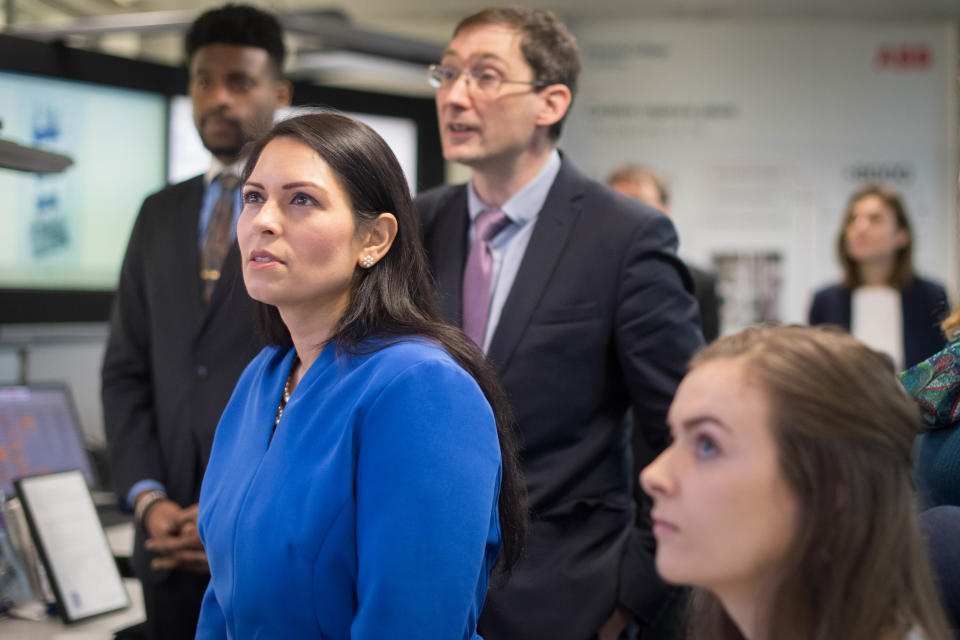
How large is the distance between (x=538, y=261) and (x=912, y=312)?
2693mm

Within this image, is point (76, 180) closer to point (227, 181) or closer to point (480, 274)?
point (227, 181)

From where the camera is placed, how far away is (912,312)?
3.85 meters

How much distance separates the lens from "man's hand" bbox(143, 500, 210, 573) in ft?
5.83

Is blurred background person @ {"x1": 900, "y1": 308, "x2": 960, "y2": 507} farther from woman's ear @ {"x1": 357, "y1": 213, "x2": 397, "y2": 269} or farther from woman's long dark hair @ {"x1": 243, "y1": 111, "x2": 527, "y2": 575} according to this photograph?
woman's ear @ {"x1": 357, "y1": 213, "x2": 397, "y2": 269}

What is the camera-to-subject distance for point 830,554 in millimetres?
737

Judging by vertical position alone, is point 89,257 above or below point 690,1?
below

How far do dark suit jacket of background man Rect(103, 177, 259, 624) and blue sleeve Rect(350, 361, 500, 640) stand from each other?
720 millimetres

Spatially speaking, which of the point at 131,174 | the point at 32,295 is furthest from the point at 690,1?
the point at 32,295

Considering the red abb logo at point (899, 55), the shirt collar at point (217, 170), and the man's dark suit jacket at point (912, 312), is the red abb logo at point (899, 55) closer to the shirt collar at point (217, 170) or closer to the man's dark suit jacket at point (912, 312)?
the man's dark suit jacket at point (912, 312)

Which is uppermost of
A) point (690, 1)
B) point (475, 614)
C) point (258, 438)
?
point (690, 1)

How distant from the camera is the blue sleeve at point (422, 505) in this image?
41.7 inches

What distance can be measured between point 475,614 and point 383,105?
2483 mm

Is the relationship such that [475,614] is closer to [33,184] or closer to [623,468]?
[623,468]

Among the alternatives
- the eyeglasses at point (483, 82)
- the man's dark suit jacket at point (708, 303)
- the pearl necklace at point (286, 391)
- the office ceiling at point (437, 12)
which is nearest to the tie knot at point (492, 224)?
the eyeglasses at point (483, 82)
